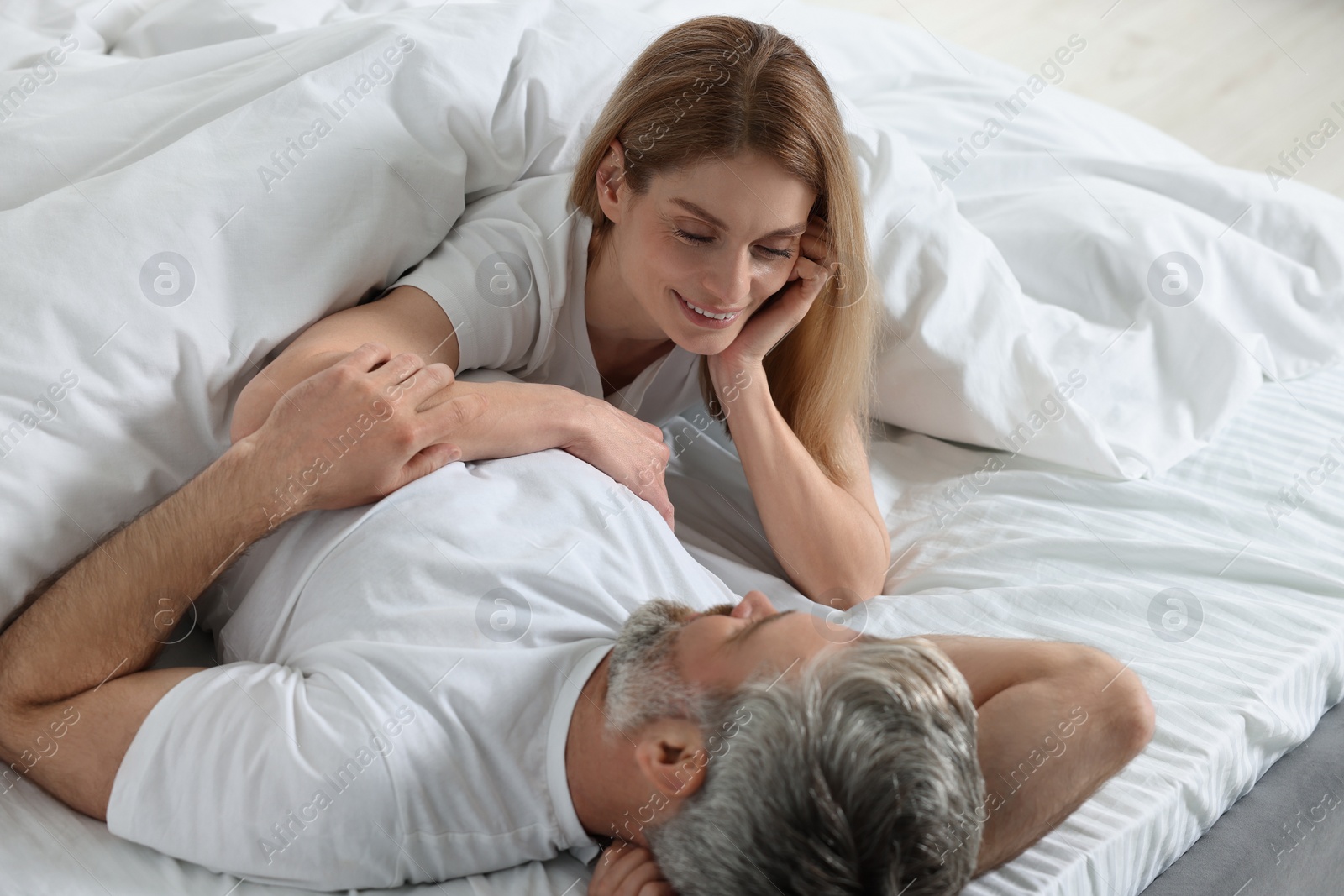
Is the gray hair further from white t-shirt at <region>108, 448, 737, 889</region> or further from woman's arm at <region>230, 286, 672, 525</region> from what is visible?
woman's arm at <region>230, 286, 672, 525</region>

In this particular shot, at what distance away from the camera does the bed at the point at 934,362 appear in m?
1.13

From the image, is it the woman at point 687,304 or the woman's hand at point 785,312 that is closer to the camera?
the woman at point 687,304

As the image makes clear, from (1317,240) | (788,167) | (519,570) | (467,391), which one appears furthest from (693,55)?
(1317,240)

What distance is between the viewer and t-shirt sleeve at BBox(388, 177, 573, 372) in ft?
4.45

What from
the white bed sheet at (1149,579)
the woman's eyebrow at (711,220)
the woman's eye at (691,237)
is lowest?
the white bed sheet at (1149,579)

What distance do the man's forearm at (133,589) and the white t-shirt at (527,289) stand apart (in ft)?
1.11

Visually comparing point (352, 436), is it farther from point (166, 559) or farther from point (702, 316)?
point (702, 316)

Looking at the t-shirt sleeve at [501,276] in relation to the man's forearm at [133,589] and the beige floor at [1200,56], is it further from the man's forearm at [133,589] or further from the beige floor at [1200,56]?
the beige floor at [1200,56]
